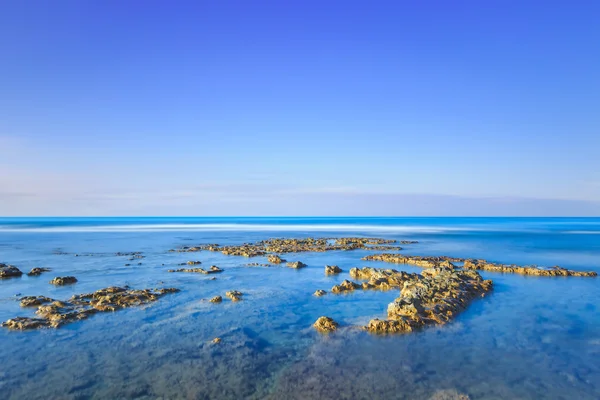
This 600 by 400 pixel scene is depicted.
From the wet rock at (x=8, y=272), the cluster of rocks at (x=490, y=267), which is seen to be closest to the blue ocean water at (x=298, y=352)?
the wet rock at (x=8, y=272)

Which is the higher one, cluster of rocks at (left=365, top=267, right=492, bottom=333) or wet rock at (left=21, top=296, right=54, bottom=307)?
cluster of rocks at (left=365, top=267, right=492, bottom=333)

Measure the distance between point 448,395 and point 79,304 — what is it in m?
19.3

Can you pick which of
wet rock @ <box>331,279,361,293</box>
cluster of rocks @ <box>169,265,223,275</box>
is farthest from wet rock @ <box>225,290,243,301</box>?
cluster of rocks @ <box>169,265,223,275</box>

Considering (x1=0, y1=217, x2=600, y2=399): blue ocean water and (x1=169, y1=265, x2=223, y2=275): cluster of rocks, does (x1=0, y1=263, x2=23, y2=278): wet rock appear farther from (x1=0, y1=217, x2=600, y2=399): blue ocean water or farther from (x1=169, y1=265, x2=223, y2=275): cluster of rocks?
(x1=169, y1=265, x2=223, y2=275): cluster of rocks

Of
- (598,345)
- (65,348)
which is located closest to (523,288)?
(598,345)

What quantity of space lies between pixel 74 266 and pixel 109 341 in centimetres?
2519

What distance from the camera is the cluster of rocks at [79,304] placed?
16845 mm

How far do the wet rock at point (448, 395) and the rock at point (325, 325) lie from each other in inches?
243

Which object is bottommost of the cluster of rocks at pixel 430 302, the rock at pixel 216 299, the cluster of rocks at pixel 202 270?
the cluster of rocks at pixel 202 270

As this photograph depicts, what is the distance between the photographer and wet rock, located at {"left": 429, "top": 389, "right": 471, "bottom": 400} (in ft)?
33.8

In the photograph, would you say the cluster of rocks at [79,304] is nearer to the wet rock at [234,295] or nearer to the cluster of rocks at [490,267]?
the wet rock at [234,295]

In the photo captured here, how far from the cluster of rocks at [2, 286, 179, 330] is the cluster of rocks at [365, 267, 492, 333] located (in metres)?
13.8

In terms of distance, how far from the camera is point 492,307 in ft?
66.7

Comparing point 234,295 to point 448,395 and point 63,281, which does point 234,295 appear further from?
point 448,395
